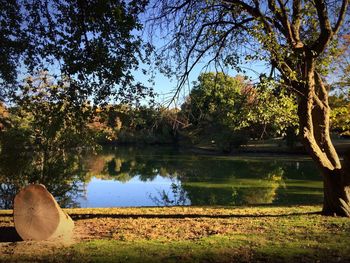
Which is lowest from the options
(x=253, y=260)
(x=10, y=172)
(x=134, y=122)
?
(x=253, y=260)

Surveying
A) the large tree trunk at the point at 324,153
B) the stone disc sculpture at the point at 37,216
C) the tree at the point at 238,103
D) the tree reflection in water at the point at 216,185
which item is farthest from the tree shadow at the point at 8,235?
the tree reflection in water at the point at 216,185

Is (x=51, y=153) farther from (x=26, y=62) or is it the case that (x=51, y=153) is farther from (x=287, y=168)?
(x=287, y=168)

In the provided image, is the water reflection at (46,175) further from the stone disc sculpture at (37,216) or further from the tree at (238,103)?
the stone disc sculpture at (37,216)

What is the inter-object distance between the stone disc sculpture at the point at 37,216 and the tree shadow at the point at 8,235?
25 centimetres

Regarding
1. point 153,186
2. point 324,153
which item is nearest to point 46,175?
point 153,186

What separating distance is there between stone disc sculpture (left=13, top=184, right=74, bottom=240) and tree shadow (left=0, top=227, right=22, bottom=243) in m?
0.25

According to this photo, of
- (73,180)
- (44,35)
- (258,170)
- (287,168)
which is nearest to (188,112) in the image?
(44,35)

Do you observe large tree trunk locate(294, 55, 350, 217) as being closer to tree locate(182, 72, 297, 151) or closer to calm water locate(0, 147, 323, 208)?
tree locate(182, 72, 297, 151)

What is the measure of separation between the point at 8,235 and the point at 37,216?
88cm

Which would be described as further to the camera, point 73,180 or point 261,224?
point 73,180

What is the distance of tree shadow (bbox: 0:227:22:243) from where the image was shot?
7.43 metres

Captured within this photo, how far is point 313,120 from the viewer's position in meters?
10.6

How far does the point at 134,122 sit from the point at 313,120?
459cm

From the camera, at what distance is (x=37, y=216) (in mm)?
7418
